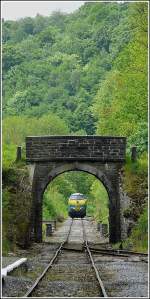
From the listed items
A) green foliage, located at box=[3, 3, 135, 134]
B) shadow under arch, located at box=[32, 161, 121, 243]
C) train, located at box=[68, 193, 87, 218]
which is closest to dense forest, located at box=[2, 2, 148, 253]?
green foliage, located at box=[3, 3, 135, 134]

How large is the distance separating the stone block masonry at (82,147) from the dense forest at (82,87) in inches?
36.2

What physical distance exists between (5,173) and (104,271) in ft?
29.7

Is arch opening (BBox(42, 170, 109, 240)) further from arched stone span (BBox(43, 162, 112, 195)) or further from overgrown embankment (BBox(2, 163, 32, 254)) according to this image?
overgrown embankment (BBox(2, 163, 32, 254))

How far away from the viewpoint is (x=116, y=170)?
3197cm

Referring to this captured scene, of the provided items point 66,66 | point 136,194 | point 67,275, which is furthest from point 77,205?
point 66,66

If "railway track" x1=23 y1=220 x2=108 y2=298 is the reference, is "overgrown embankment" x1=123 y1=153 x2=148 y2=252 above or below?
above

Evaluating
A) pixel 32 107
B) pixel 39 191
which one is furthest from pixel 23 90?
pixel 39 191

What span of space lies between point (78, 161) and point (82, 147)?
706 millimetres

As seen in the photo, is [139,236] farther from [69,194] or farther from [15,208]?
[69,194]

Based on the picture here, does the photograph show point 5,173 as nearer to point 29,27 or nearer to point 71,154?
point 71,154

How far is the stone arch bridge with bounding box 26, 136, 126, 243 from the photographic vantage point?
31.7 m

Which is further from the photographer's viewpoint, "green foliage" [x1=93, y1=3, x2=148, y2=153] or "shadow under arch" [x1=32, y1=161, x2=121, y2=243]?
"green foliage" [x1=93, y1=3, x2=148, y2=153]

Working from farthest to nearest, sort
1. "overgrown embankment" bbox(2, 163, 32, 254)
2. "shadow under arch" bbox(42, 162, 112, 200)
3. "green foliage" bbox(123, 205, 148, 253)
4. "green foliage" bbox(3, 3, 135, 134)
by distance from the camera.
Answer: "green foliage" bbox(3, 3, 135, 134) < "shadow under arch" bbox(42, 162, 112, 200) < "green foliage" bbox(123, 205, 148, 253) < "overgrown embankment" bbox(2, 163, 32, 254)

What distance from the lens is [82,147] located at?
31.7 m
